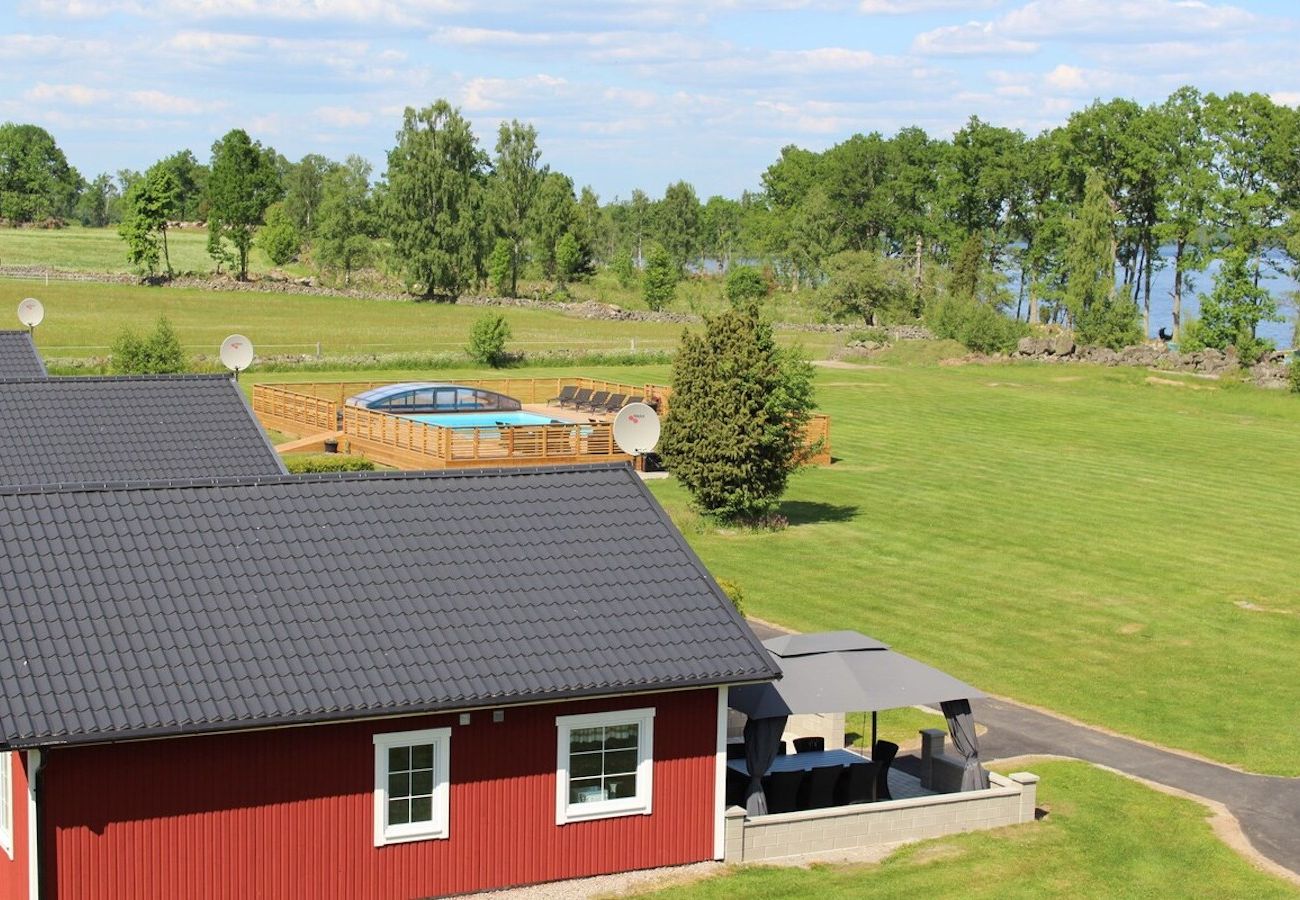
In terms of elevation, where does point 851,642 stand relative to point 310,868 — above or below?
above

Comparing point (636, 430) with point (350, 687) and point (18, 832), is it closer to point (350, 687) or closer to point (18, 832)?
point (350, 687)

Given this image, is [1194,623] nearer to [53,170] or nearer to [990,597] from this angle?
[990,597]

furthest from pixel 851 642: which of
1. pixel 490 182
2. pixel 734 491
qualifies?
pixel 490 182

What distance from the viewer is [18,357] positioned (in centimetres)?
3388

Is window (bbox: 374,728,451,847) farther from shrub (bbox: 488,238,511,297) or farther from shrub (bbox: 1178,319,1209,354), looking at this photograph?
shrub (bbox: 488,238,511,297)

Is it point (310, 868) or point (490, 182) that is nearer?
point (310, 868)

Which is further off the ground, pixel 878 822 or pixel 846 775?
pixel 846 775

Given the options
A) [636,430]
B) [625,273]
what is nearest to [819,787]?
[636,430]

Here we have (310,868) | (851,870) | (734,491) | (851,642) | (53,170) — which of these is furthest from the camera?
(53,170)

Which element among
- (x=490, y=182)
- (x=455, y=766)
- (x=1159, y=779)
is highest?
(x=490, y=182)

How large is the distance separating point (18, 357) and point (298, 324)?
53084mm

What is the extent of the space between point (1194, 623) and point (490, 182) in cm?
9734

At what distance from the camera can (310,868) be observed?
15.3 meters

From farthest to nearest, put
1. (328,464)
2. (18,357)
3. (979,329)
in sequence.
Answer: (979,329) → (328,464) → (18,357)
